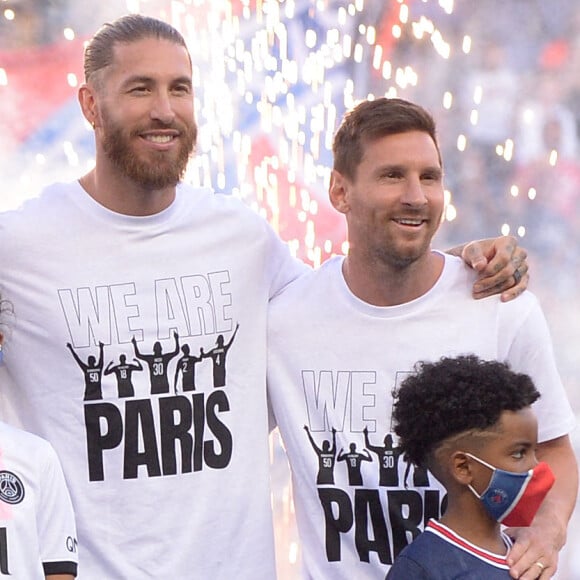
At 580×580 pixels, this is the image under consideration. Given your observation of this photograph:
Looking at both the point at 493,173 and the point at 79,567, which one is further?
the point at 493,173

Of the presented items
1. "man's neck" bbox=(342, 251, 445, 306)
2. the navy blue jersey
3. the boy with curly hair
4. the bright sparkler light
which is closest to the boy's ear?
the boy with curly hair

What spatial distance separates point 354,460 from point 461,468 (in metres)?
0.40

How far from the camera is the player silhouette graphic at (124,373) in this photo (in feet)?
10.3

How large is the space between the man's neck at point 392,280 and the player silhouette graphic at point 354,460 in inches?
13.8

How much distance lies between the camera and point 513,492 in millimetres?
2705

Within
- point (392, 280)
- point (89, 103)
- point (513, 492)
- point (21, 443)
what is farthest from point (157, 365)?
point (513, 492)

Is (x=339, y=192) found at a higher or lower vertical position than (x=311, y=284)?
higher

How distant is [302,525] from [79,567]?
0.52 metres

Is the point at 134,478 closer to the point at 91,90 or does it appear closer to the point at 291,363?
the point at 291,363

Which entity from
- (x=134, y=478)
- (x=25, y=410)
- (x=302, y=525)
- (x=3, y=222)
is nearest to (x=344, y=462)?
(x=302, y=525)

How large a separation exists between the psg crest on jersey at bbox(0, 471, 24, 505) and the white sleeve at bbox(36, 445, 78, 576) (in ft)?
0.17

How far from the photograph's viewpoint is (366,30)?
8.16 metres

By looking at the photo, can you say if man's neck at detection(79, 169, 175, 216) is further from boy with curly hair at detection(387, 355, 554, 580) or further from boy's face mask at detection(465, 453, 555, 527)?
boy's face mask at detection(465, 453, 555, 527)

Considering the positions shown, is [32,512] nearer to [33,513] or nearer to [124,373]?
[33,513]
